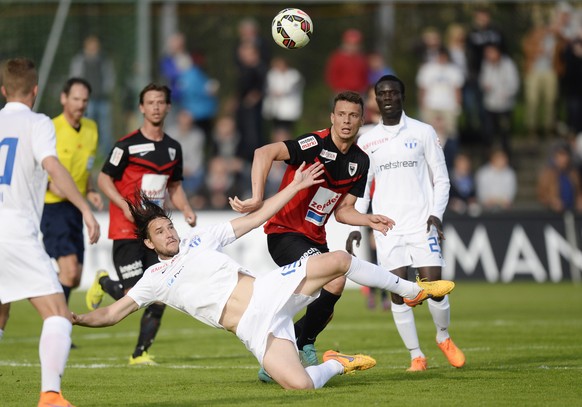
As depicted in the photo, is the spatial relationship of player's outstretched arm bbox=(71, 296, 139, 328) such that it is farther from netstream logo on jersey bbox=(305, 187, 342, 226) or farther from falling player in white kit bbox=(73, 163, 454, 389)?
netstream logo on jersey bbox=(305, 187, 342, 226)

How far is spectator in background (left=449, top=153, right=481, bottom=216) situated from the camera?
71.6 ft

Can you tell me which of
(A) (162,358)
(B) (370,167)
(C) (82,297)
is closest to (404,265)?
(B) (370,167)

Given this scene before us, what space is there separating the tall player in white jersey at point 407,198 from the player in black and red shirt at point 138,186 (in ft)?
6.57

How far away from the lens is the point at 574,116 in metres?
24.4

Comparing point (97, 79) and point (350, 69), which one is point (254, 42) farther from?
point (97, 79)

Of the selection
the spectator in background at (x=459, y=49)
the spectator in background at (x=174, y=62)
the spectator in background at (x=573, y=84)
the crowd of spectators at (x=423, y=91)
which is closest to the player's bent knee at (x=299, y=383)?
the crowd of spectators at (x=423, y=91)

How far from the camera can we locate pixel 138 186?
11344 millimetres

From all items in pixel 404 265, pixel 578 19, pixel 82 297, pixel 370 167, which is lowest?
pixel 82 297

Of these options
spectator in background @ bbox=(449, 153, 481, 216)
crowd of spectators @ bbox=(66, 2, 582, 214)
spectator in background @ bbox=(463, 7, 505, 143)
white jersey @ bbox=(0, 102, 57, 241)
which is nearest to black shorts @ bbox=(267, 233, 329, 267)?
white jersey @ bbox=(0, 102, 57, 241)

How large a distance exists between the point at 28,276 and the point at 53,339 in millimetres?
469

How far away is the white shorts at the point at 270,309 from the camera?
8562 mm

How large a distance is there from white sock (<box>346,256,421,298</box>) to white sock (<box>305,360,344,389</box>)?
69 centimetres

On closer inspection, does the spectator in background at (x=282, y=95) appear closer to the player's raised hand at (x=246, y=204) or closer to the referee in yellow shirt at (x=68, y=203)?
the referee in yellow shirt at (x=68, y=203)

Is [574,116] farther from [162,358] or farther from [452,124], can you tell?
[162,358]
